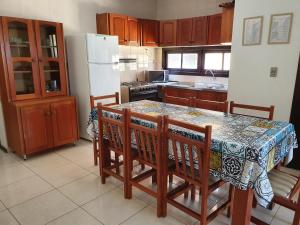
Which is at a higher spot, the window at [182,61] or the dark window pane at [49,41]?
the dark window pane at [49,41]

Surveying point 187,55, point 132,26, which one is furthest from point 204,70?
point 132,26

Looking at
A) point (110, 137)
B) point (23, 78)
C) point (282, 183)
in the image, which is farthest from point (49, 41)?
point (282, 183)

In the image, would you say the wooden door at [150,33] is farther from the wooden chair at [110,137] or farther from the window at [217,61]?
the wooden chair at [110,137]

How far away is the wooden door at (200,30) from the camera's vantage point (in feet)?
13.9

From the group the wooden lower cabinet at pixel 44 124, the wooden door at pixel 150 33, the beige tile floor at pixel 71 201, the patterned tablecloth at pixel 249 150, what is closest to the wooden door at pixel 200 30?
the wooden door at pixel 150 33

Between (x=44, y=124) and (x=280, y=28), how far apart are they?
10.9 ft

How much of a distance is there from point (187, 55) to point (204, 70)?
1.79ft

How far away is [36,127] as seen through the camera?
10.3 ft

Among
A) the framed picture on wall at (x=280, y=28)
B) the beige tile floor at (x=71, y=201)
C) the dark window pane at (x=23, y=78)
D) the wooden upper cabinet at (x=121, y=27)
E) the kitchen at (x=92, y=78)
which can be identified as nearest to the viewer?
the beige tile floor at (x=71, y=201)

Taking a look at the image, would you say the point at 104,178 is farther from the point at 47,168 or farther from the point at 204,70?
the point at 204,70

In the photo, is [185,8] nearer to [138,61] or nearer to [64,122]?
[138,61]

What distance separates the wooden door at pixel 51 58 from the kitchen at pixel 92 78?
0.05 ft

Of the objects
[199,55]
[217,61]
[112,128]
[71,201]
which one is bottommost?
[71,201]

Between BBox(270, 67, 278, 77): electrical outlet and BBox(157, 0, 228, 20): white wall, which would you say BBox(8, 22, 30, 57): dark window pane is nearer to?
BBox(157, 0, 228, 20): white wall
